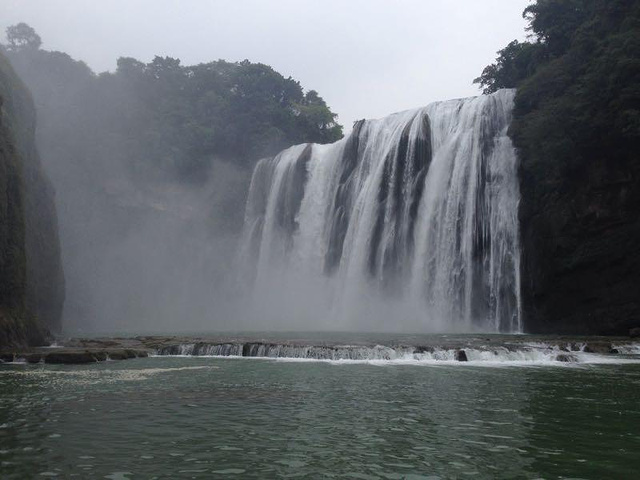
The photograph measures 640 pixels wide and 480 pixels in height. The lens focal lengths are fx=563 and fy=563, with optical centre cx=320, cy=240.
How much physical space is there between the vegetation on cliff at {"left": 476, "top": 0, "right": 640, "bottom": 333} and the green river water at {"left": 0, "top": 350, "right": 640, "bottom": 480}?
14.5 metres

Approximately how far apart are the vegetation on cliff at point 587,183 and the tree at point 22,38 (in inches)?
2229

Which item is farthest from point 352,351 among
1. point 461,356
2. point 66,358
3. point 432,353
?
point 66,358

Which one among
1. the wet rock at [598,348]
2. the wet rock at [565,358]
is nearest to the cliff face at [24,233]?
the wet rock at [565,358]

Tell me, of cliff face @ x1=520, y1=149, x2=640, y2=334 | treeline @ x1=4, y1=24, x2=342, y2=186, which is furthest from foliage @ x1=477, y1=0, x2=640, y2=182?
treeline @ x1=4, y1=24, x2=342, y2=186

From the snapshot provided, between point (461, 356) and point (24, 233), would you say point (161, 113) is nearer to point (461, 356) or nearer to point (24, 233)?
point (24, 233)

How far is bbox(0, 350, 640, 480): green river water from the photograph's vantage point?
21.0ft

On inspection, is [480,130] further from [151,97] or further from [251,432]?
[151,97]

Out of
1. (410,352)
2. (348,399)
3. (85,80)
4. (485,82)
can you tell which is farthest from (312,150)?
(348,399)

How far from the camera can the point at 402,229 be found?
3616cm

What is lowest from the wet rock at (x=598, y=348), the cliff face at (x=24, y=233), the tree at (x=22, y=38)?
the wet rock at (x=598, y=348)

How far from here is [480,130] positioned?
34.4 meters

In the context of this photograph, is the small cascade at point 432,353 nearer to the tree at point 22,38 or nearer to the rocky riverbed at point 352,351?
the rocky riverbed at point 352,351

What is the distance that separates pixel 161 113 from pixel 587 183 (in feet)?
144

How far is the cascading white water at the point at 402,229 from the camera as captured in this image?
31.7 meters
